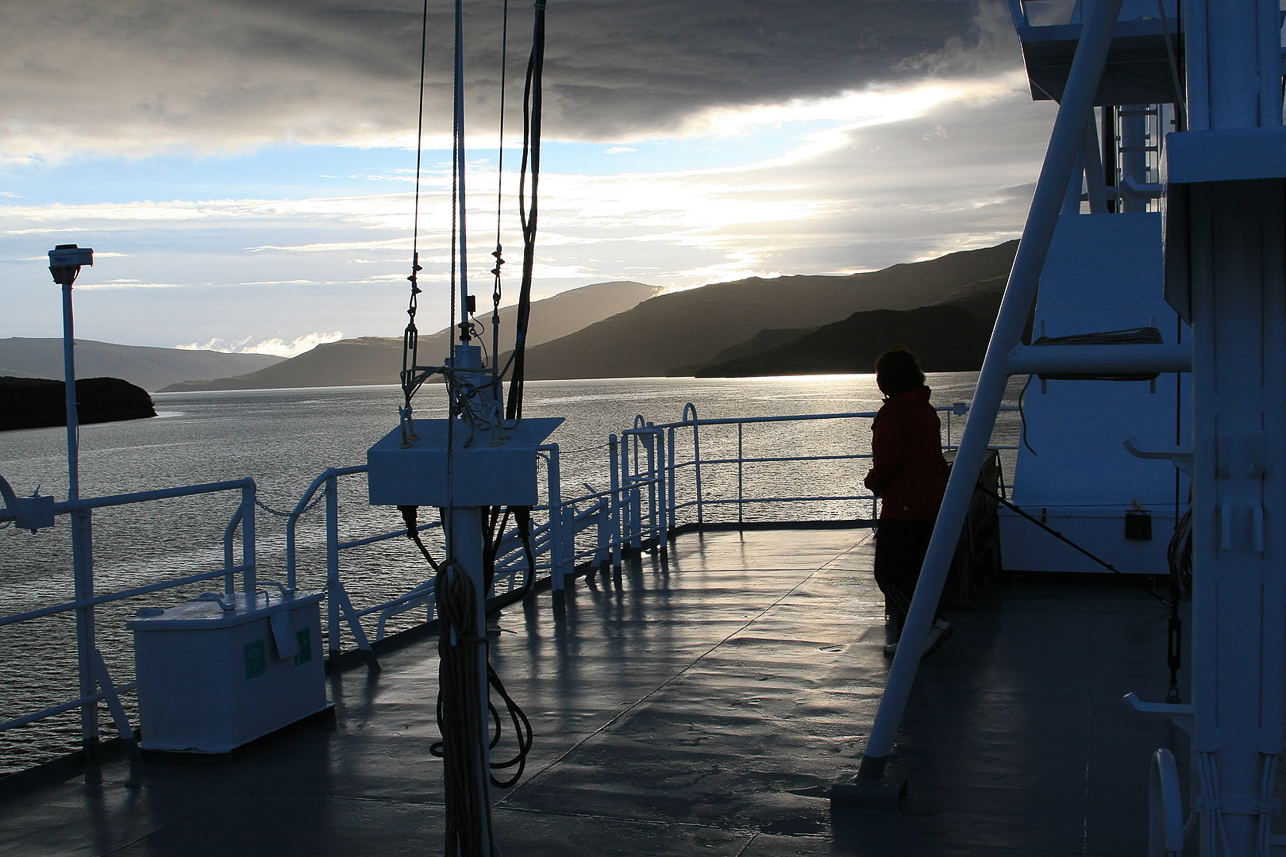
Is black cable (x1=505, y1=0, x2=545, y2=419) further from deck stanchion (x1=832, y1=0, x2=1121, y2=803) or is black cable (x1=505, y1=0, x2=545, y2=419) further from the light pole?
the light pole

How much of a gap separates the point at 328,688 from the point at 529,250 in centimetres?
338

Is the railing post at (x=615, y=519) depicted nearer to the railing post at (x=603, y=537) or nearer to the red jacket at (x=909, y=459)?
the railing post at (x=603, y=537)

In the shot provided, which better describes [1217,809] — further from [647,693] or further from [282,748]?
[282,748]

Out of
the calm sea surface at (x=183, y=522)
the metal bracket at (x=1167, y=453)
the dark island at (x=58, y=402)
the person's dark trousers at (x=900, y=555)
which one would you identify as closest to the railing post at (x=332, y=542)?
the calm sea surface at (x=183, y=522)

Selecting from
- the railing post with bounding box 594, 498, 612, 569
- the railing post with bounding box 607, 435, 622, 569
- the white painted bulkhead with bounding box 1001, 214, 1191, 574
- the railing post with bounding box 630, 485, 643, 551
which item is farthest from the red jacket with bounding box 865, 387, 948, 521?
the railing post with bounding box 630, 485, 643, 551

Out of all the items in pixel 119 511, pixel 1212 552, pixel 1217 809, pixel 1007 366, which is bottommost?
pixel 119 511

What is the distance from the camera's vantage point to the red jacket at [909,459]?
5.22 m

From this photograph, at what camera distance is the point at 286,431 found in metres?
104

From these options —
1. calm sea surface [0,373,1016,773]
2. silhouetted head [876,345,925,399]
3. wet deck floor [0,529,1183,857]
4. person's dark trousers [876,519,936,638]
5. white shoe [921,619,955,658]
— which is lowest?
calm sea surface [0,373,1016,773]

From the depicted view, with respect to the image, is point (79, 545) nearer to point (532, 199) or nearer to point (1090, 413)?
point (532, 199)

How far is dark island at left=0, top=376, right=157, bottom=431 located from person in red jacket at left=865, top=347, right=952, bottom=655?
125592mm

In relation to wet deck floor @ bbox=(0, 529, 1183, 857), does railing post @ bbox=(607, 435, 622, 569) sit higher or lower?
higher

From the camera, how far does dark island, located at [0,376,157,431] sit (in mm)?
127125

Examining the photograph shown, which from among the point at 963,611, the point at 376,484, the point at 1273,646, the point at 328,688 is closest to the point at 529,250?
the point at 376,484
